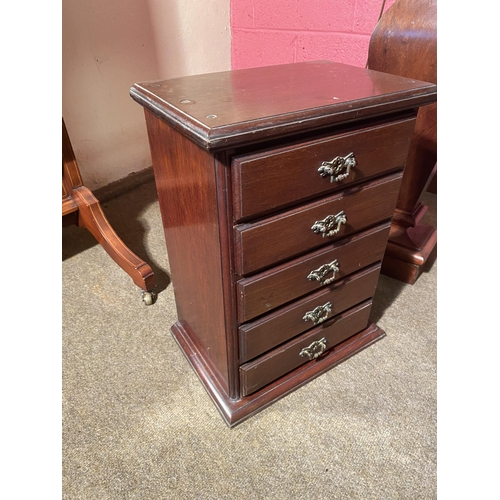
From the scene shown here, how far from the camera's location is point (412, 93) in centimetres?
69

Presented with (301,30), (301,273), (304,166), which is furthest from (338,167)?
(301,30)

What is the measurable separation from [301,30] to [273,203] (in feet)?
3.63

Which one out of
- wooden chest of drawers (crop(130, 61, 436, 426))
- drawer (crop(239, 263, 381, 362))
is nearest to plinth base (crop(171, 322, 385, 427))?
wooden chest of drawers (crop(130, 61, 436, 426))

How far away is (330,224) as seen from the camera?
2.41 ft

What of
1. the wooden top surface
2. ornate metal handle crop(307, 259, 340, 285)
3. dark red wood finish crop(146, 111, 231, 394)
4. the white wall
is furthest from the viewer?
the white wall

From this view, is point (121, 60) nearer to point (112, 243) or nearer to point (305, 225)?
point (112, 243)

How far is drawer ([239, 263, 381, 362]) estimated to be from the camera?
0.79 meters

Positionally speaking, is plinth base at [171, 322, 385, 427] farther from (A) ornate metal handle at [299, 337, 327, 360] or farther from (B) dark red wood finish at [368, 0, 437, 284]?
(B) dark red wood finish at [368, 0, 437, 284]

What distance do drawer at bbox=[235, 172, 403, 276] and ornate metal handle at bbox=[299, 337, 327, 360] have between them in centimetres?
28

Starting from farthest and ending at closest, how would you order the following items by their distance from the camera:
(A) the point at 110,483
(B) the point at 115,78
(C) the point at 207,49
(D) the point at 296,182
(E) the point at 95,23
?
(C) the point at 207,49, (B) the point at 115,78, (E) the point at 95,23, (A) the point at 110,483, (D) the point at 296,182

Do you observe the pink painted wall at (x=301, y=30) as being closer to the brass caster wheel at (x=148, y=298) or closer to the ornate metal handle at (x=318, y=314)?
the ornate metal handle at (x=318, y=314)

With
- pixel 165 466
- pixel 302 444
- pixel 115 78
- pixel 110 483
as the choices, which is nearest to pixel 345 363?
pixel 302 444
